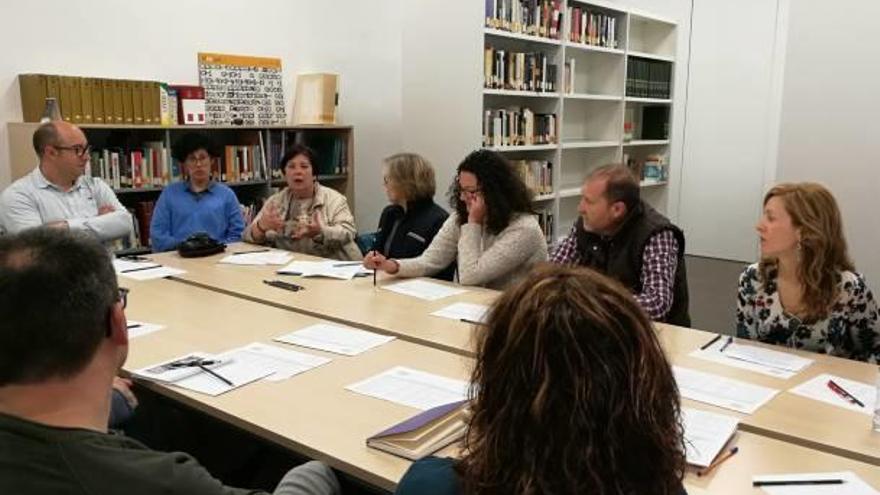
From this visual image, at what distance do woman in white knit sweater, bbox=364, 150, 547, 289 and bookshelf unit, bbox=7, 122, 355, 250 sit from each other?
1253mm

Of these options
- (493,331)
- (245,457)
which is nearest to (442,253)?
(245,457)

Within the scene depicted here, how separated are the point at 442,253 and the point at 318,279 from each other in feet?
1.95

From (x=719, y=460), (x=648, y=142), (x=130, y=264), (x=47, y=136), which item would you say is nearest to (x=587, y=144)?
(x=648, y=142)

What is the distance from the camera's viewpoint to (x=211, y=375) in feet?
6.59

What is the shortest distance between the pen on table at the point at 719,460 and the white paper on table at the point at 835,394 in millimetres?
443

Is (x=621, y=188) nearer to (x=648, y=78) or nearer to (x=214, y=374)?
(x=214, y=374)

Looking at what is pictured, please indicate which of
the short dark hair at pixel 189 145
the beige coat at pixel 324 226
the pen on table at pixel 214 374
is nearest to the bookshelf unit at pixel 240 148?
the beige coat at pixel 324 226

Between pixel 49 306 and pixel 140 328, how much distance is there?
1.42 metres

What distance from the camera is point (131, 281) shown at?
314 cm

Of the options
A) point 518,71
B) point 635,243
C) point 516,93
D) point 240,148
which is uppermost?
point 518,71

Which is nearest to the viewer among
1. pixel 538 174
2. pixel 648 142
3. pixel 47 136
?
pixel 47 136

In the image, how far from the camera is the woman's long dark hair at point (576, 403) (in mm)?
949

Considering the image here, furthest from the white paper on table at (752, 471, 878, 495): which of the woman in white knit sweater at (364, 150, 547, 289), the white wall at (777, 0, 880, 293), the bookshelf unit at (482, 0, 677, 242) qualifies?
the bookshelf unit at (482, 0, 677, 242)

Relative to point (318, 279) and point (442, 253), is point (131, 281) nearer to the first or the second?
point (318, 279)
